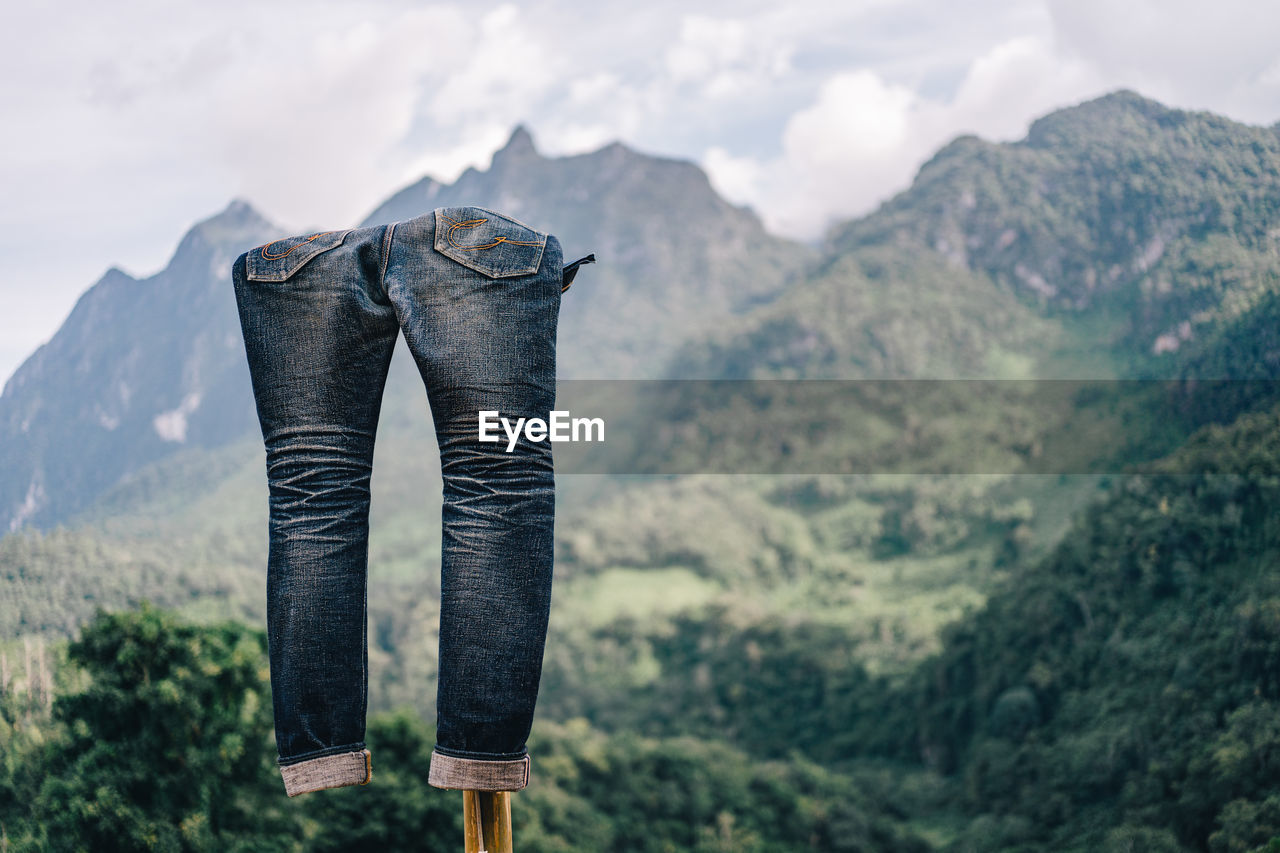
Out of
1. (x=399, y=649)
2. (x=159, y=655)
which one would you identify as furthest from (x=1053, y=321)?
(x=159, y=655)

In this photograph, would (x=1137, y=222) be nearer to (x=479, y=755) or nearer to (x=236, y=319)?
(x=236, y=319)

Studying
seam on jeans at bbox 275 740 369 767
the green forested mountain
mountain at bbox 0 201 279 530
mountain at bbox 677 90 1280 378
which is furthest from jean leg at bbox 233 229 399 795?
mountain at bbox 677 90 1280 378

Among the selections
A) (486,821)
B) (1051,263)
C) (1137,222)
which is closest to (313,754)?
(486,821)

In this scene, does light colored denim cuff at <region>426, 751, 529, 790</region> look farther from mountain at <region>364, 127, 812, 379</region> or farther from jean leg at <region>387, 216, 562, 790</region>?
mountain at <region>364, 127, 812, 379</region>

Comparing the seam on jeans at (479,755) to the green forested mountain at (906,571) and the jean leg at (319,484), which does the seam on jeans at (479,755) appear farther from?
the green forested mountain at (906,571)

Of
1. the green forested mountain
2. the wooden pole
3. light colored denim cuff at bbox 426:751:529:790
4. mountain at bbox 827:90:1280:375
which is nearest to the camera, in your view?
light colored denim cuff at bbox 426:751:529:790

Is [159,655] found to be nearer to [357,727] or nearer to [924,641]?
[357,727]

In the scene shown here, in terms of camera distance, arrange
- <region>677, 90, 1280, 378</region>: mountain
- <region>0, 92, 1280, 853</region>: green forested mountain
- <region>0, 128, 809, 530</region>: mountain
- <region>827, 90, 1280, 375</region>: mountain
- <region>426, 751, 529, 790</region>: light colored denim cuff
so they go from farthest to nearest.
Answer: <region>677, 90, 1280, 378</region>: mountain, <region>0, 92, 1280, 853</region>: green forested mountain, <region>827, 90, 1280, 375</region>: mountain, <region>0, 128, 809, 530</region>: mountain, <region>426, 751, 529, 790</region>: light colored denim cuff
